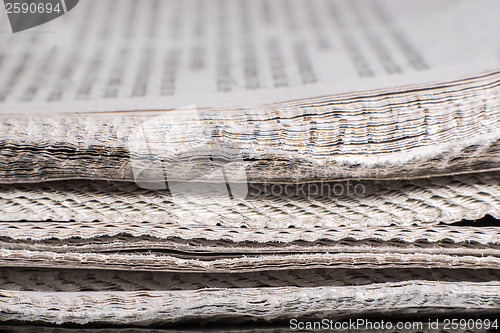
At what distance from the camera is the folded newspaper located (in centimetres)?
25

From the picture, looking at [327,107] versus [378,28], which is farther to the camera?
[378,28]

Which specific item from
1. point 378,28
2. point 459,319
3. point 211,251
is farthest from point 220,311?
point 378,28

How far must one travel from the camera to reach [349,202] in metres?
0.27

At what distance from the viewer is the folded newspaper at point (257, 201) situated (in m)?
0.25

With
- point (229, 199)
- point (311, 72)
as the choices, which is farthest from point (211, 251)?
point (311, 72)

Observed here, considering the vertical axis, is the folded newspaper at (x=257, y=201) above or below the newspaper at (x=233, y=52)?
below

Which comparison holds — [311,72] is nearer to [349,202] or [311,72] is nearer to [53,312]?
[349,202]

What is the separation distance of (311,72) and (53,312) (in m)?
0.22

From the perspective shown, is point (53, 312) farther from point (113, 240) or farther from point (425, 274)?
point (425, 274)

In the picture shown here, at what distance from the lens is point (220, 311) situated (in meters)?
0.26

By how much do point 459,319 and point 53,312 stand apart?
0.23 meters

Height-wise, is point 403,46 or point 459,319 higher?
point 403,46

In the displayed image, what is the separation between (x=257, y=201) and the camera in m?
0.27

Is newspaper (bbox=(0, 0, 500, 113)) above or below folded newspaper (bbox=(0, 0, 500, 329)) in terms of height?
above
